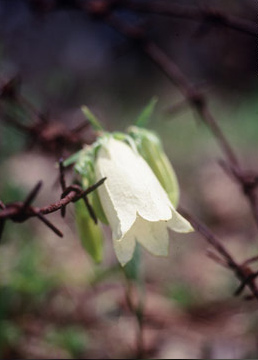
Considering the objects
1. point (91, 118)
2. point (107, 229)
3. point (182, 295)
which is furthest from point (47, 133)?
point (107, 229)

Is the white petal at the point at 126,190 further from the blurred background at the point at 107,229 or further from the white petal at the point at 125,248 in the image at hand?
the blurred background at the point at 107,229

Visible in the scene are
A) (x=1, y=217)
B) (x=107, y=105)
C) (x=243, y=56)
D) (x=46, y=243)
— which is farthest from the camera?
(x=243, y=56)

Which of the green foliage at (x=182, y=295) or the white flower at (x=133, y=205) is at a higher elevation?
the white flower at (x=133, y=205)

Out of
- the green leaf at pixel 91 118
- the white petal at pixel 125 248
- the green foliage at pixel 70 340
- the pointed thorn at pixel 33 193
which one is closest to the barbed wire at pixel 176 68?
the white petal at pixel 125 248

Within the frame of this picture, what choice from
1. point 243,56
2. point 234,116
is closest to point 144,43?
point 234,116

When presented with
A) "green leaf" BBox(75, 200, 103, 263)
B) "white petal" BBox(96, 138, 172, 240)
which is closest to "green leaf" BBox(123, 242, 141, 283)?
"green leaf" BBox(75, 200, 103, 263)

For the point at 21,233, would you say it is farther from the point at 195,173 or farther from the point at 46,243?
the point at 195,173

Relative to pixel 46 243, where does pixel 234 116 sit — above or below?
below

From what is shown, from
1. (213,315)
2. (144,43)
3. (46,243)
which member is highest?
(144,43)
